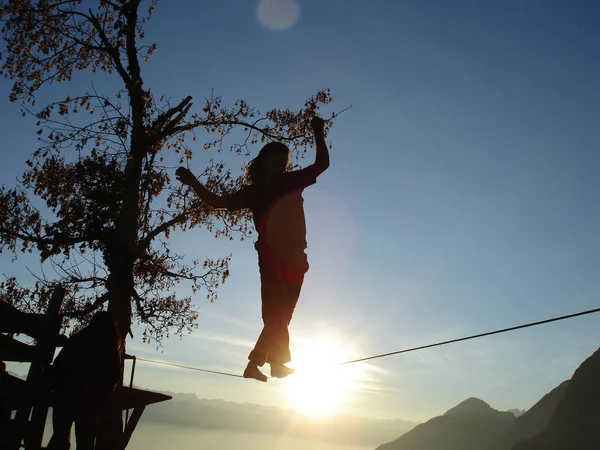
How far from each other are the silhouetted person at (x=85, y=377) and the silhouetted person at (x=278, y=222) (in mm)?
1756

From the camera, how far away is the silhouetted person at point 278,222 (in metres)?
5.48

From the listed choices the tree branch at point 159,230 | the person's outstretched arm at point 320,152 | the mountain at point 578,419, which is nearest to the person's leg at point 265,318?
the person's outstretched arm at point 320,152

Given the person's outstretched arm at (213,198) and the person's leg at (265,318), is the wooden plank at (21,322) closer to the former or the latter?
the person's outstretched arm at (213,198)

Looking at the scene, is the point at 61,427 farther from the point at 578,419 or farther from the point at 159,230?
the point at 578,419

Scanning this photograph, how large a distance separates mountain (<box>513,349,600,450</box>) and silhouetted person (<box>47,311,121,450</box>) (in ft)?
704

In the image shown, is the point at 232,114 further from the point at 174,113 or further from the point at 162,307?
the point at 162,307

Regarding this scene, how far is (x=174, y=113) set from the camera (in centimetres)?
1228

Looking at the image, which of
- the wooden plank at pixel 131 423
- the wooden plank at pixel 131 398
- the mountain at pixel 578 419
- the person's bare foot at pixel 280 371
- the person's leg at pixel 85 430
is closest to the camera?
the person's leg at pixel 85 430

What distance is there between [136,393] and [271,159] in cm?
481

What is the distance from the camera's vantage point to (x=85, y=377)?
5.26 metres

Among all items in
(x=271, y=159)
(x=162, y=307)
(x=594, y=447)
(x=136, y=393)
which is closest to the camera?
(x=271, y=159)

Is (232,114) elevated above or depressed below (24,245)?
above

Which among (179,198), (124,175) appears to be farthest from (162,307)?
(124,175)

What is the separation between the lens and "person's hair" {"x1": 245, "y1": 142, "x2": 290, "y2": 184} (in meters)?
5.62
